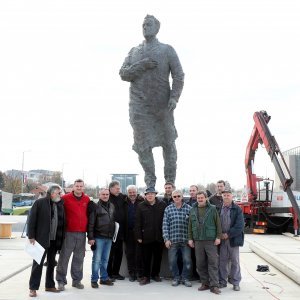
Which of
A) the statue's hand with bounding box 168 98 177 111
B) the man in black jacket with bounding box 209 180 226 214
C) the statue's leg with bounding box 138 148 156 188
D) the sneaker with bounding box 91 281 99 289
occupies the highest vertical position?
the statue's hand with bounding box 168 98 177 111

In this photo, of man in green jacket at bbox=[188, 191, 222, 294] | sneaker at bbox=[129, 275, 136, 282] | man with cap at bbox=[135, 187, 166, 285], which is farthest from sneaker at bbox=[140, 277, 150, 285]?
man in green jacket at bbox=[188, 191, 222, 294]

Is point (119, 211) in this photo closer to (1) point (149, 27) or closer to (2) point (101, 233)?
(2) point (101, 233)

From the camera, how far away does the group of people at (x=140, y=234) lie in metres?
6.03

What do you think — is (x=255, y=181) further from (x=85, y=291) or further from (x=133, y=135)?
(x=85, y=291)

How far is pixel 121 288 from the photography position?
6.30m

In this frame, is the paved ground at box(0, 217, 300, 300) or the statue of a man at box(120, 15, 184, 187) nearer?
the paved ground at box(0, 217, 300, 300)

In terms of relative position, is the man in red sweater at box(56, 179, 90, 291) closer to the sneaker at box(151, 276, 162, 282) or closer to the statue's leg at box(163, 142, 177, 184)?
the sneaker at box(151, 276, 162, 282)

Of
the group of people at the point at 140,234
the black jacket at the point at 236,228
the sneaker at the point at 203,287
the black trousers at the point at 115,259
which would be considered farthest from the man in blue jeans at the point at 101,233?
the black jacket at the point at 236,228

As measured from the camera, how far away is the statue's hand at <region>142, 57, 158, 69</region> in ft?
25.4

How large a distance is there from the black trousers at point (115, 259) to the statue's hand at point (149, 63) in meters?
3.13

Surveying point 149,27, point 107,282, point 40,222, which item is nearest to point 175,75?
point 149,27

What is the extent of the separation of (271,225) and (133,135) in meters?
10.5

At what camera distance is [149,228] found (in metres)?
6.52

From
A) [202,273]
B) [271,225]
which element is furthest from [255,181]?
[202,273]
